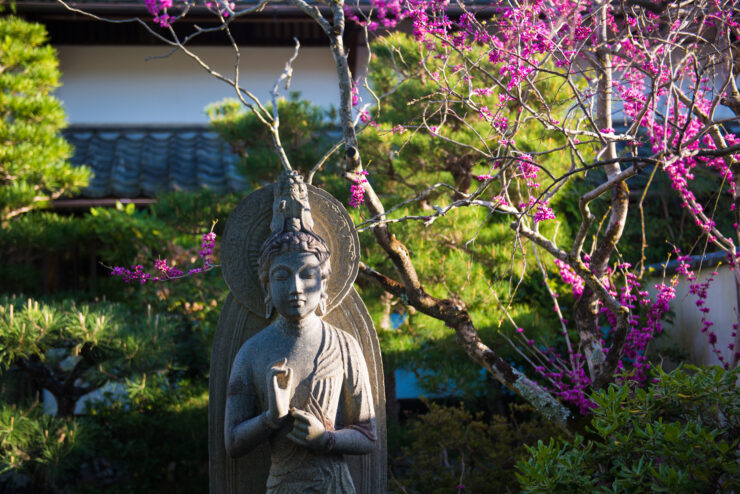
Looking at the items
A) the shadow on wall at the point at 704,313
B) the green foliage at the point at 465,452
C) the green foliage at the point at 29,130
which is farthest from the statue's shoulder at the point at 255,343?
the green foliage at the point at 29,130

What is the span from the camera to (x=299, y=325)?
3566mm

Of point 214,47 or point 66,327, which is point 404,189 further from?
point 214,47

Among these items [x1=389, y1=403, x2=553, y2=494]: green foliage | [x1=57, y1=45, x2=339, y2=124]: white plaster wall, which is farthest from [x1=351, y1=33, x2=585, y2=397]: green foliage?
[x1=57, y1=45, x2=339, y2=124]: white plaster wall

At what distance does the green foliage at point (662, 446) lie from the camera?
3.07 metres

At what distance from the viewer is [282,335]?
3578 mm

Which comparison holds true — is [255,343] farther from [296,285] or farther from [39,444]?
[39,444]

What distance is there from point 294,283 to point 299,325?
8.3 inches

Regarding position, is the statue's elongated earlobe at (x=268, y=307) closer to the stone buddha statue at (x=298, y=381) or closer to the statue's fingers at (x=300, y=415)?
the stone buddha statue at (x=298, y=381)

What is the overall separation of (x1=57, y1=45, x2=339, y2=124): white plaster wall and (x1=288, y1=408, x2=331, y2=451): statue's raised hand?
264 inches

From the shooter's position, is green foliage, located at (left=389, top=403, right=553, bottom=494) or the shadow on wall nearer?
green foliage, located at (left=389, top=403, right=553, bottom=494)

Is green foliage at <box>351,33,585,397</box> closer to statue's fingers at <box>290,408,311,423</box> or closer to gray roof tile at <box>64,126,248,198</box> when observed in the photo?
gray roof tile at <box>64,126,248,198</box>

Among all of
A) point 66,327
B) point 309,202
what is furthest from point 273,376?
point 66,327

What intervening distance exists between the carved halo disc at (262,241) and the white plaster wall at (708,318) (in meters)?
3.13

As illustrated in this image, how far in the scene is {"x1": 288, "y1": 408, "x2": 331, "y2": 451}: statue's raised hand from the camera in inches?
130
